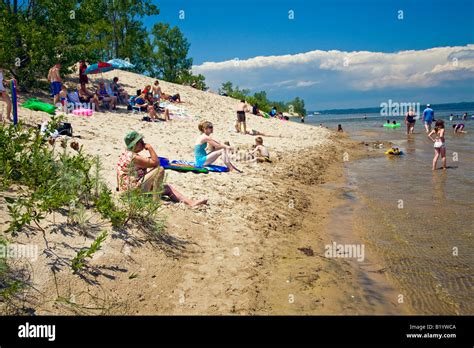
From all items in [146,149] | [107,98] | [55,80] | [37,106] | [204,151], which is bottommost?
[204,151]

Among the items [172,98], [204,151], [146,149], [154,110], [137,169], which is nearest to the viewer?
[137,169]

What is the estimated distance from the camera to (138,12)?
40.7m

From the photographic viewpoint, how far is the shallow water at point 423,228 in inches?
186

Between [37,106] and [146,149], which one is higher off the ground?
[37,106]

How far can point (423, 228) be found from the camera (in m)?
7.12

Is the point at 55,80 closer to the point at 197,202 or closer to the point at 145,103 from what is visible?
the point at 145,103

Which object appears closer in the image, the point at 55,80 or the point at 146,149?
the point at 146,149

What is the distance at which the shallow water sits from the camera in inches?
186

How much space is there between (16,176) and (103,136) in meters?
6.60

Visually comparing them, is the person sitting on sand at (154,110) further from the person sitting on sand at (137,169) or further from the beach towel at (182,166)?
the person sitting on sand at (137,169)
